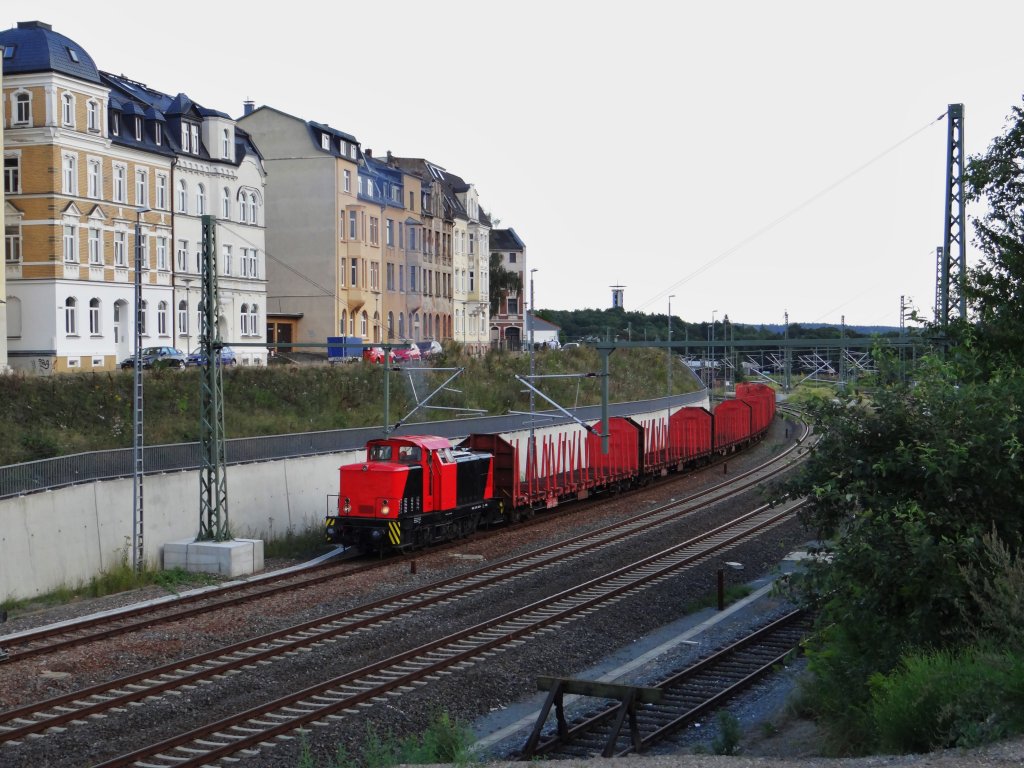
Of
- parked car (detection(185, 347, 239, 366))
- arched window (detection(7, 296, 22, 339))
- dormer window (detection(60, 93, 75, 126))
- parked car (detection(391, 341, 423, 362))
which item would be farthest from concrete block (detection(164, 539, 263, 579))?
parked car (detection(391, 341, 423, 362))

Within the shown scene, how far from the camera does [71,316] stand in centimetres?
4388

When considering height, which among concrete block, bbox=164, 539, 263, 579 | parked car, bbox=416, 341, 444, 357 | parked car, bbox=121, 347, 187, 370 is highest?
parked car, bbox=416, 341, 444, 357

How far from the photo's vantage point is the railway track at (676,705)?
13.6 m

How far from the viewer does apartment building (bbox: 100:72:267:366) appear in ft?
162

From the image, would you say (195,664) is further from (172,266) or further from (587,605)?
(172,266)

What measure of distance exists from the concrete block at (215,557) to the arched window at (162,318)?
24.1 m

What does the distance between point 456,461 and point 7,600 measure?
11.5 metres

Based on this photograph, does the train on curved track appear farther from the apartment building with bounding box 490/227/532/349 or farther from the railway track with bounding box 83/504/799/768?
the apartment building with bounding box 490/227/532/349

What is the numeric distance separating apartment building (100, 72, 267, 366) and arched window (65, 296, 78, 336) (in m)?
4.76

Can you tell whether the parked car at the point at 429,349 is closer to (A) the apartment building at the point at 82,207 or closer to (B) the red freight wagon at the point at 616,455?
(A) the apartment building at the point at 82,207

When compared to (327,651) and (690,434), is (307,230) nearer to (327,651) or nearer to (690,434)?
(690,434)

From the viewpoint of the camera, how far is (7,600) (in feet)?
74.8

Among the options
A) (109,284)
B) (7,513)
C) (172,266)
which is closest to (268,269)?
(172,266)

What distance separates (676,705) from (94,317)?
35.5m
